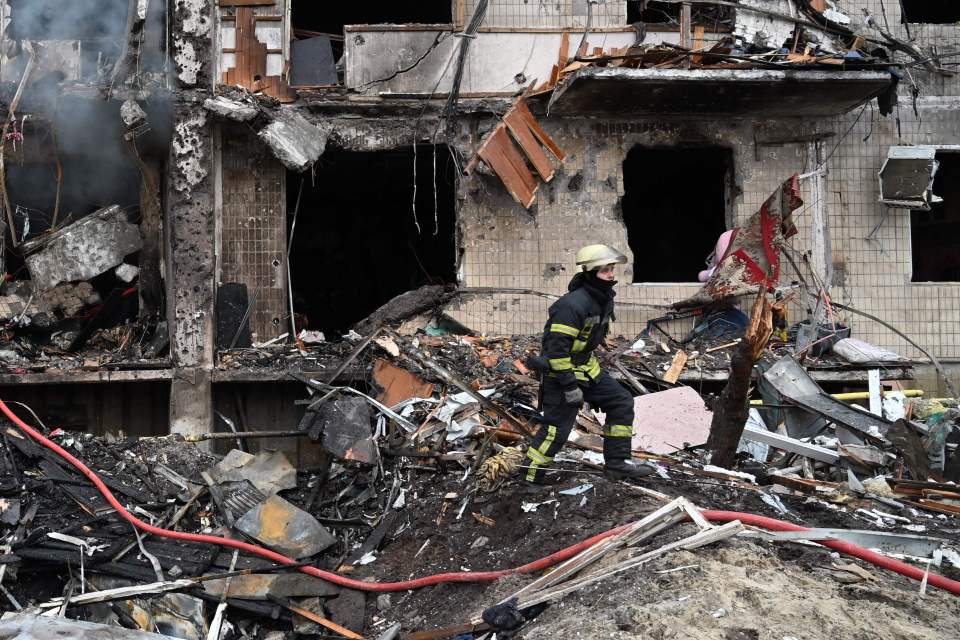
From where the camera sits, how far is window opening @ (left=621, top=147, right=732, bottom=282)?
1377cm

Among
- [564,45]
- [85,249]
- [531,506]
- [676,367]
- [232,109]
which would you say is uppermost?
[564,45]

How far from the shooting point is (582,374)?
20.7 ft

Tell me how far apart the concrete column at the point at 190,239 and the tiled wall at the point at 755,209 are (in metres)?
3.02

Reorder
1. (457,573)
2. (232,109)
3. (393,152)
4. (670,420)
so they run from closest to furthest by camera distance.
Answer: (457,573) → (670,420) → (232,109) → (393,152)

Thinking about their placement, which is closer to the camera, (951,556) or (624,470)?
(951,556)

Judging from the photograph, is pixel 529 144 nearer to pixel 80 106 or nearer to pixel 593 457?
pixel 593 457

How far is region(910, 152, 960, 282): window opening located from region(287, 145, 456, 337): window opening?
753cm

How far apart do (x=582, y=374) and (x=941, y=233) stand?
10.2 m

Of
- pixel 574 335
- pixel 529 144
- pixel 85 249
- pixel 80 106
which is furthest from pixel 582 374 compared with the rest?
pixel 80 106

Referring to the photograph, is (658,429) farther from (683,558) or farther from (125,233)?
(125,233)

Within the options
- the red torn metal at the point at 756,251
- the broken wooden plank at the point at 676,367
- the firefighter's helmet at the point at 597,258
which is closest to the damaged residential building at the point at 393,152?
the broken wooden plank at the point at 676,367

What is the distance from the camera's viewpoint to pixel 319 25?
42.6 feet

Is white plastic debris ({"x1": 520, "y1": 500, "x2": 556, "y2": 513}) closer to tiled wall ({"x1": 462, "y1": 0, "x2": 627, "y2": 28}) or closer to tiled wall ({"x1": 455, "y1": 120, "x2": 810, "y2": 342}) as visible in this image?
tiled wall ({"x1": 455, "y1": 120, "x2": 810, "y2": 342})

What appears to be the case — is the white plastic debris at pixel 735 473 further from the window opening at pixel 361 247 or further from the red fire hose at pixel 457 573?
the window opening at pixel 361 247
